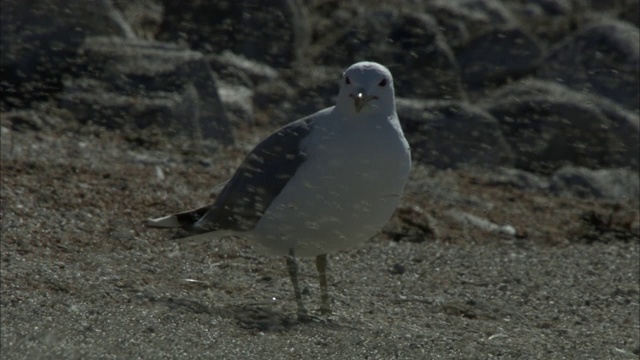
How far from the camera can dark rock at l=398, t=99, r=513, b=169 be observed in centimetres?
1119

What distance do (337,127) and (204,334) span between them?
1.30 m

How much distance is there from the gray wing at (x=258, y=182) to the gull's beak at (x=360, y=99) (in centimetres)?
27

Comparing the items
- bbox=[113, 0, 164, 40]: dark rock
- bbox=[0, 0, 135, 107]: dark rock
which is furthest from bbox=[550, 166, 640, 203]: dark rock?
bbox=[113, 0, 164, 40]: dark rock

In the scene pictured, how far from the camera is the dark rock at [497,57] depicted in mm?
14422

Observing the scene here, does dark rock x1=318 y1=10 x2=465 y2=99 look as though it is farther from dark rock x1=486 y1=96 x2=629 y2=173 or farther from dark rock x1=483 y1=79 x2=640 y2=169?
dark rock x1=486 y1=96 x2=629 y2=173

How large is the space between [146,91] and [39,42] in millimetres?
1032

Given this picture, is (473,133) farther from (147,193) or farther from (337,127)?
(337,127)

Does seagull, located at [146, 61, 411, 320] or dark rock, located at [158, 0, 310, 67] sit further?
dark rock, located at [158, 0, 310, 67]

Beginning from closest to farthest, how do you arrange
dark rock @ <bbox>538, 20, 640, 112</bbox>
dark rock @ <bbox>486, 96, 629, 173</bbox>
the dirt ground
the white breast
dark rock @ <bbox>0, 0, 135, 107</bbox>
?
the dirt ground, the white breast, dark rock @ <bbox>0, 0, 135, 107</bbox>, dark rock @ <bbox>486, 96, 629, 173</bbox>, dark rock @ <bbox>538, 20, 640, 112</bbox>

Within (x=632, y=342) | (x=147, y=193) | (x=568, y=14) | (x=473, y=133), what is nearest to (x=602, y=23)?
(x=473, y=133)

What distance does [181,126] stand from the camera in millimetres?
10398

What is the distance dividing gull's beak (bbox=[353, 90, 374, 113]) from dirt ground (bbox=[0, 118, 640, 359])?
3.32 ft

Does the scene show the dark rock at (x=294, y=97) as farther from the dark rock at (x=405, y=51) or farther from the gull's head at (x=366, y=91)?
the gull's head at (x=366, y=91)

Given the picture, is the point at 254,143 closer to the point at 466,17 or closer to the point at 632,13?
the point at 466,17
